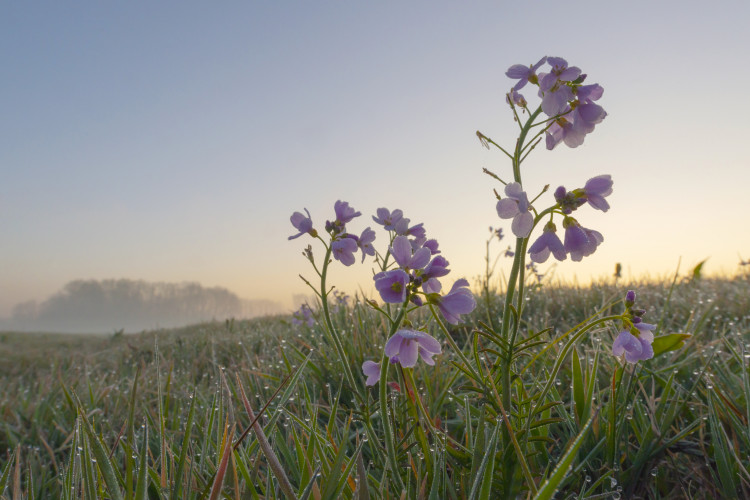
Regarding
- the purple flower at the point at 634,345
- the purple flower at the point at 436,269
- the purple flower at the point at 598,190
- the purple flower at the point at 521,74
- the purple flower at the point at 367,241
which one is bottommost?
the purple flower at the point at 634,345

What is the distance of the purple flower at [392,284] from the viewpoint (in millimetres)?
Result: 1333

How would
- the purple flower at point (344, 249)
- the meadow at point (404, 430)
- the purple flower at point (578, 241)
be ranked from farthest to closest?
the purple flower at point (344, 249), the meadow at point (404, 430), the purple flower at point (578, 241)

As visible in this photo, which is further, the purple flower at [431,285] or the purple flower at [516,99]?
the purple flower at [516,99]

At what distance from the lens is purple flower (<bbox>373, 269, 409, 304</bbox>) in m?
1.33

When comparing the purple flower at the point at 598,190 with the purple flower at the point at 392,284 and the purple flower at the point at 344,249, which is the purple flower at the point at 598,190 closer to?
the purple flower at the point at 392,284

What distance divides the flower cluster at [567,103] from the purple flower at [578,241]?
31 cm

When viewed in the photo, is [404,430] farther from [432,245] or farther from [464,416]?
[432,245]

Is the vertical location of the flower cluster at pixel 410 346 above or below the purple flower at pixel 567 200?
below

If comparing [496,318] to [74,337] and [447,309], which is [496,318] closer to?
[447,309]

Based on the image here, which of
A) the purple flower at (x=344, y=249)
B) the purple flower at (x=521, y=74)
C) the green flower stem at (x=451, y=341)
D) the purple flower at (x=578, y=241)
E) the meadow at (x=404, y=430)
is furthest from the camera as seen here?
the purple flower at (x=344, y=249)

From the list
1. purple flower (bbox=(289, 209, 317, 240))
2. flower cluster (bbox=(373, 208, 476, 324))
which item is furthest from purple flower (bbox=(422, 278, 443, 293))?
purple flower (bbox=(289, 209, 317, 240))

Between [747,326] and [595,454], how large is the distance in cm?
302

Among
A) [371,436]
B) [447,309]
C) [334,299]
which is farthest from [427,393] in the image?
[334,299]

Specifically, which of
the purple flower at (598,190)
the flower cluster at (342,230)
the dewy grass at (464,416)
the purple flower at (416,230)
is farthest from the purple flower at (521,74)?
the flower cluster at (342,230)
